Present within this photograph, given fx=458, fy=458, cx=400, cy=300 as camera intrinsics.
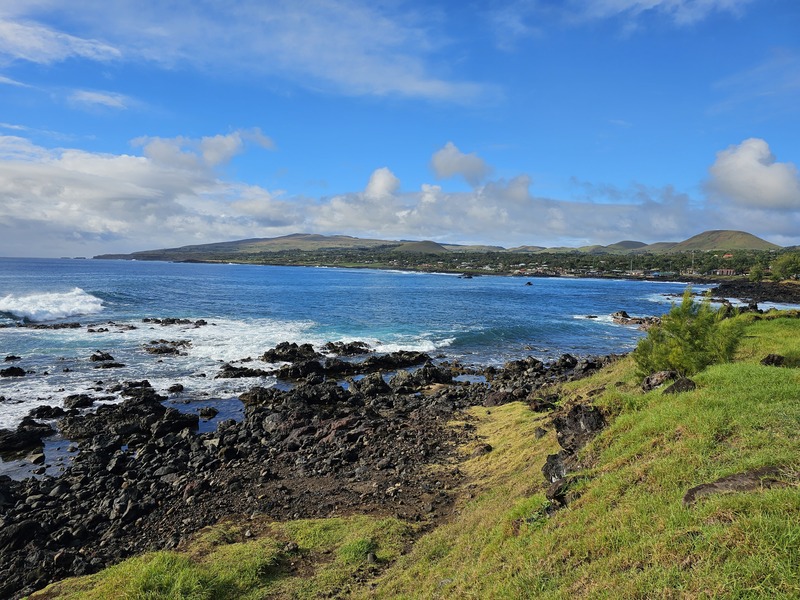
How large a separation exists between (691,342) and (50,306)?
224 ft

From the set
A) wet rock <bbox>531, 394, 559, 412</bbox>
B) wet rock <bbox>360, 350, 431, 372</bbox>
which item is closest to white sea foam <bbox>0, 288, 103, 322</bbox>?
wet rock <bbox>360, 350, 431, 372</bbox>

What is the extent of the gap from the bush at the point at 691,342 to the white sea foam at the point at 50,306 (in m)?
60.2

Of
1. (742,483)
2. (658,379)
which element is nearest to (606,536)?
(742,483)

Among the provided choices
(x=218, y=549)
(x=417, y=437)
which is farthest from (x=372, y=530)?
(x=417, y=437)

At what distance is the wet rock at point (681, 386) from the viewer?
1086 centimetres

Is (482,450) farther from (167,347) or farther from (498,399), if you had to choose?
(167,347)

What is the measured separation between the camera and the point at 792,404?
8656 millimetres

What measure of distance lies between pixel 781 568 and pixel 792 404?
562 centimetres

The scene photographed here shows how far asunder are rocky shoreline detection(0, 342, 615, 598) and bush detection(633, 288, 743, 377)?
4.81 meters

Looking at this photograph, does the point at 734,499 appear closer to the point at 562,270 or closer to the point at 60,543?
the point at 60,543

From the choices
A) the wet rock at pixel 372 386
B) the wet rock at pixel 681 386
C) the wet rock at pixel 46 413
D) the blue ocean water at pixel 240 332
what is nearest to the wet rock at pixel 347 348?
the blue ocean water at pixel 240 332

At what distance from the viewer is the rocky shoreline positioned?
11453mm

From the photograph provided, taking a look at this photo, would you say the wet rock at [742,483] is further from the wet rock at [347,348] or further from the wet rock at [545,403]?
the wet rock at [347,348]

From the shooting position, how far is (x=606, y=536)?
20.6 feet
